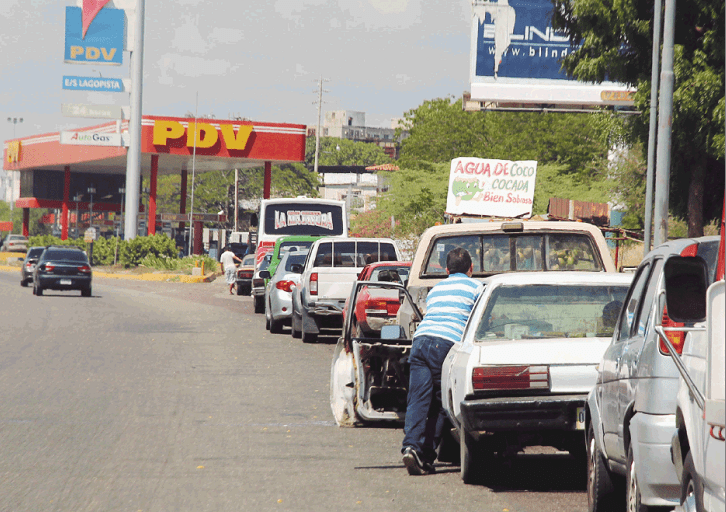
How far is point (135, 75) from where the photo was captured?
60.9 metres

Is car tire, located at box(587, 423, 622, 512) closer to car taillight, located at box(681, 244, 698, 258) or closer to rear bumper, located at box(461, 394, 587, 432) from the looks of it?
rear bumper, located at box(461, 394, 587, 432)

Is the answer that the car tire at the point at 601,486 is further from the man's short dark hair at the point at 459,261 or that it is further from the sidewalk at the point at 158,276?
the sidewalk at the point at 158,276

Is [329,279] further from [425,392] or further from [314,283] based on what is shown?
[425,392]

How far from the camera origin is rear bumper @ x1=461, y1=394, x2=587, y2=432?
7.40 meters

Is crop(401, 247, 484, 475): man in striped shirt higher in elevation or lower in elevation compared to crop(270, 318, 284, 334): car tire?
higher

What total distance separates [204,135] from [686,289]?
60.3 meters

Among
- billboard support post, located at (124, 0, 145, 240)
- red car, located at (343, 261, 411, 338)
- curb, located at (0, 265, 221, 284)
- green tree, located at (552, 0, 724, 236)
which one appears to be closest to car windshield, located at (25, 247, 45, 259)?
curb, located at (0, 265, 221, 284)

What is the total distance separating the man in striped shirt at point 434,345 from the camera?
27.5 ft

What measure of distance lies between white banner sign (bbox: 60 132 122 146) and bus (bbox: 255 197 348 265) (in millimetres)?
30368

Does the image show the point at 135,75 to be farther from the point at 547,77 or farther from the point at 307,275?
the point at 307,275

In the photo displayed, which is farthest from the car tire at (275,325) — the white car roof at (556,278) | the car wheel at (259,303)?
the white car roof at (556,278)

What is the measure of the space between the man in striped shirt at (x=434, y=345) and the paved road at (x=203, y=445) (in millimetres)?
320

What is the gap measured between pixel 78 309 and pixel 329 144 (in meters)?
128

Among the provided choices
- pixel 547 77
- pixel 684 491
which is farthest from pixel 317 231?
pixel 684 491
